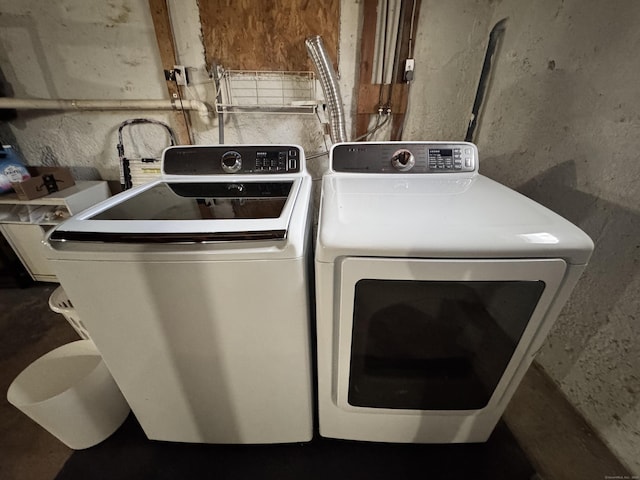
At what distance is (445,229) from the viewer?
658 mm

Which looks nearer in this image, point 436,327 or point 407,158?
point 436,327

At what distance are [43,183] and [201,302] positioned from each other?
5.90 feet

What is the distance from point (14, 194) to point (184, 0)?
162 centimetres

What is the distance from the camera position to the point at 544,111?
45.9 inches

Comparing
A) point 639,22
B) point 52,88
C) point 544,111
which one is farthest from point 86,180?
point 639,22

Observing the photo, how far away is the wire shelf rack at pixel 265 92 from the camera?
65.7 inches

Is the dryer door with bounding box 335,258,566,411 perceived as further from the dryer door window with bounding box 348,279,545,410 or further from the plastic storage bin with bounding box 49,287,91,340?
the plastic storage bin with bounding box 49,287,91,340

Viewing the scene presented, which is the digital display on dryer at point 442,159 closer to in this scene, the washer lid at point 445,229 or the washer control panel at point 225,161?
the washer lid at point 445,229

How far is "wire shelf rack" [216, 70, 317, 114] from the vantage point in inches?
65.7

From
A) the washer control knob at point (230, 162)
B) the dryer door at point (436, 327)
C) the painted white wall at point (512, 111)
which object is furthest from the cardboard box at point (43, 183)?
the dryer door at point (436, 327)

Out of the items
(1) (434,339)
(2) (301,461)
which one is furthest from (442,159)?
(2) (301,461)

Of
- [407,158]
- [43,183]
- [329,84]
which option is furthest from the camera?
[43,183]

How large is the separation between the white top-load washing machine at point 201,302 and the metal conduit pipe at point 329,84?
69 centimetres

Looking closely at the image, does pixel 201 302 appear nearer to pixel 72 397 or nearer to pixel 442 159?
pixel 72 397
